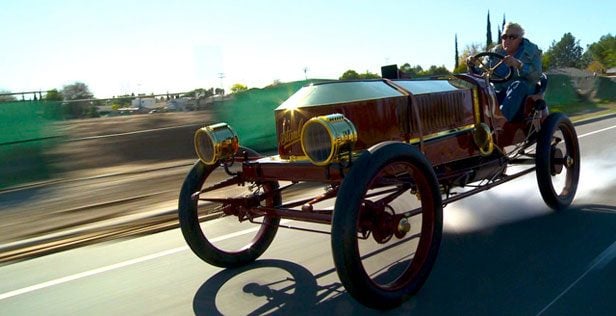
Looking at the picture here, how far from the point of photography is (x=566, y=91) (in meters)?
25.5

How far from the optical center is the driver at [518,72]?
5.40m

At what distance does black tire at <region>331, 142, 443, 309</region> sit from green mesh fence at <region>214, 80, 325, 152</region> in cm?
819

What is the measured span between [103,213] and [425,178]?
456 centimetres

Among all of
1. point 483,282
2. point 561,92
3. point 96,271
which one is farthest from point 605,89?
point 96,271

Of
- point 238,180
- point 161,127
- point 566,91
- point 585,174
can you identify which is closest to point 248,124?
point 161,127

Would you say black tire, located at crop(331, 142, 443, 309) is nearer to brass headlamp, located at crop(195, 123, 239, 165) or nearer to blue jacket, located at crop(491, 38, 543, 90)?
brass headlamp, located at crop(195, 123, 239, 165)

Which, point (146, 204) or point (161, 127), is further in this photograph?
point (161, 127)

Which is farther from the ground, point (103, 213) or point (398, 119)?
point (398, 119)

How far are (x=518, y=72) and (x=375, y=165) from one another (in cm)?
313

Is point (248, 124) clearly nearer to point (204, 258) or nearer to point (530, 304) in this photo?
point (204, 258)

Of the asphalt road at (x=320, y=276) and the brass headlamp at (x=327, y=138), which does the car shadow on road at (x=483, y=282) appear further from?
the brass headlamp at (x=327, y=138)

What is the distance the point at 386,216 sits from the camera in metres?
3.40

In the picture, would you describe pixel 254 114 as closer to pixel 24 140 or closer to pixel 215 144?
pixel 24 140

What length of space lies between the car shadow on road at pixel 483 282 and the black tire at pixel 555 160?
509 millimetres
